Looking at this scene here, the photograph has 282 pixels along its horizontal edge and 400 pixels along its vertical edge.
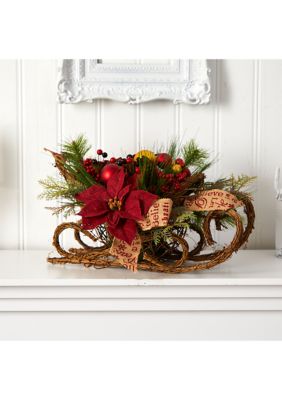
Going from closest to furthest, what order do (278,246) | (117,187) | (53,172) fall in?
(117,187)
(278,246)
(53,172)

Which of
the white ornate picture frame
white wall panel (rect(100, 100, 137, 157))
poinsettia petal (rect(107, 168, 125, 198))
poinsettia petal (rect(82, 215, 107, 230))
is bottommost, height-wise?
poinsettia petal (rect(82, 215, 107, 230))

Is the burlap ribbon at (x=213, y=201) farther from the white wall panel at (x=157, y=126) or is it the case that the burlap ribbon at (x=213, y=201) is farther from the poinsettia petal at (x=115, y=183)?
the white wall panel at (x=157, y=126)

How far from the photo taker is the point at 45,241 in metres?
1.33

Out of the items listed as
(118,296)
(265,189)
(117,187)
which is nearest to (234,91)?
(265,189)

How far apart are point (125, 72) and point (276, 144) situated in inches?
14.9

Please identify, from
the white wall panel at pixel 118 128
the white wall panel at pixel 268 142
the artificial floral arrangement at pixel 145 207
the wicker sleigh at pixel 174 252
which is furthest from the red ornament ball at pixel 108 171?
the white wall panel at pixel 268 142

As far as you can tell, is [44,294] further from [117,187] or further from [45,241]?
[45,241]

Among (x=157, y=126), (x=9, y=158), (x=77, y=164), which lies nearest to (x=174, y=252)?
(x=77, y=164)

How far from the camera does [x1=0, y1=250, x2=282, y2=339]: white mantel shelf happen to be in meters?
0.98

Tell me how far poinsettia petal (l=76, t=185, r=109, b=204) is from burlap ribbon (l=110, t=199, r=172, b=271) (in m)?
0.08

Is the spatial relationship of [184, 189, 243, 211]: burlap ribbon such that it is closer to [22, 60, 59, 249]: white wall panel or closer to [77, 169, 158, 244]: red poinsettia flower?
[77, 169, 158, 244]: red poinsettia flower

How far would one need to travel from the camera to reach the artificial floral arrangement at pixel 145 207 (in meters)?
0.97

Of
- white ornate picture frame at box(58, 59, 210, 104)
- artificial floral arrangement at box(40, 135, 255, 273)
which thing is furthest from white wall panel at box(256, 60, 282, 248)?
artificial floral arrangement at box(40, 135, 255, 273)

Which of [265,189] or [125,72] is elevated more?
[125,72]
